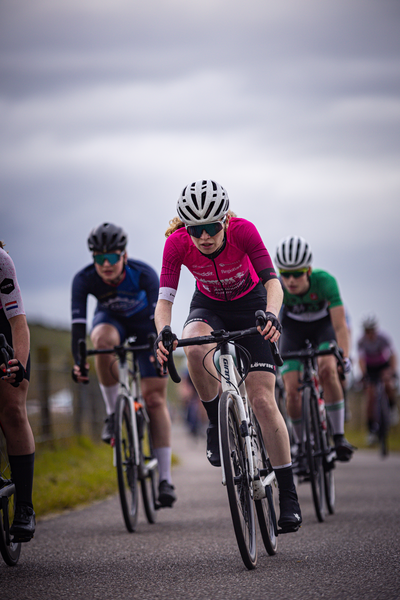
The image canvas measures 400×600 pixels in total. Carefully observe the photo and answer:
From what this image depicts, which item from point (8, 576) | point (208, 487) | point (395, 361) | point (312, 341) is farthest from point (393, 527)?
point (395, 361)

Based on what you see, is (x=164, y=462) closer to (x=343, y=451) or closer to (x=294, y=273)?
(x=343, y=451)

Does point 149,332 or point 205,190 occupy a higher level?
point 205,190

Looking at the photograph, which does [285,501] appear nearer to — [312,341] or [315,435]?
[315,435]

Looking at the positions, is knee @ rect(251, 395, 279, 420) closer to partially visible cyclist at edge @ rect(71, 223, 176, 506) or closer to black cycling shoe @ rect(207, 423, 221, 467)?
black cycling shoe @ rect(207, 423, 221, 467)

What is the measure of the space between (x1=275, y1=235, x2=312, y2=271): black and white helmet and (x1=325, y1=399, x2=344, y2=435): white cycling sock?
1500 millimetres

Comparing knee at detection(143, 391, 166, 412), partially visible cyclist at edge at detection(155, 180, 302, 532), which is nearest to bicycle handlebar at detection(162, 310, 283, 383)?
partially visible cyclist at edge at detection(155, 180, 302, 532)

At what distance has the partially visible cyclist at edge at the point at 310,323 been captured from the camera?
7.54m

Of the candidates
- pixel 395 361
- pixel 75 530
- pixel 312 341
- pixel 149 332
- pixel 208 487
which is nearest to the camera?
pixel 75 530

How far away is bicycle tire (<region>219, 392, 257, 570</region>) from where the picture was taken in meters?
4.38

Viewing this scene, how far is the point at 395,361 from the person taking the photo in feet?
49.5

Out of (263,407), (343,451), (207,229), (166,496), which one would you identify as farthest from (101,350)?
(343,451)

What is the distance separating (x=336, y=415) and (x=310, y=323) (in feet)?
3.31

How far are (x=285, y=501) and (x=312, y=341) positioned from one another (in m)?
3.19

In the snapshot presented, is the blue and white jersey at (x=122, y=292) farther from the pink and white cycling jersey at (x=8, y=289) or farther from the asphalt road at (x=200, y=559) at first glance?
the pink and white cycling jersey at (x=8, y=289)
